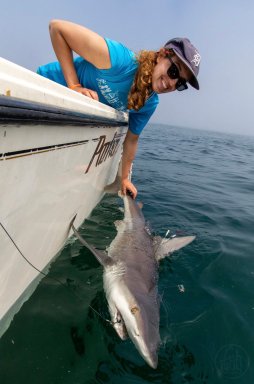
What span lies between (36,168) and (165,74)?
1.58 metres

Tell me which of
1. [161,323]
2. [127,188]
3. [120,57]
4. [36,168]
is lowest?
[161,323]

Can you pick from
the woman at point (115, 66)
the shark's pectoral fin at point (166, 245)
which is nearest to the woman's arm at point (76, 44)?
the woman at point (115, 66)

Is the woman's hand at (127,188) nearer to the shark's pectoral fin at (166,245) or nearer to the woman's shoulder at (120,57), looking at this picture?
the shark's pectoral fin at (166,245)

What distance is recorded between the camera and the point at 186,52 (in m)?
2.78

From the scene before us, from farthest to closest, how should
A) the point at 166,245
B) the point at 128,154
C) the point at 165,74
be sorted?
the point at 128,154, the point at 166,245, the point at 165,74

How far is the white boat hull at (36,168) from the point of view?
159 cm

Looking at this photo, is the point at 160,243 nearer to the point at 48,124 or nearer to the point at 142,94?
the point at 142,94

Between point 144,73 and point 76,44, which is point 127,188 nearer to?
point 144,73

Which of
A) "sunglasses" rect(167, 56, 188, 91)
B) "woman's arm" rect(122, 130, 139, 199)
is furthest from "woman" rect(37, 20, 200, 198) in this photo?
"woman's arm" rect(122, 130, 139, 199)

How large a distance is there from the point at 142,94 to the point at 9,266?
1987 millimetres

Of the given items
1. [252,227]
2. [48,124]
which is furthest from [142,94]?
[252,227]

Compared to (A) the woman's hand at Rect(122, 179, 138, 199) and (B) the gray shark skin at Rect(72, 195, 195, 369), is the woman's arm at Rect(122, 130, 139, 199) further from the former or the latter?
(B) the gray shark skin at Rect(72, 195, 195, 369)

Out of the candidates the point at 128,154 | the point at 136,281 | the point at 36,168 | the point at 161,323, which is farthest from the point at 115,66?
the point at 161,323

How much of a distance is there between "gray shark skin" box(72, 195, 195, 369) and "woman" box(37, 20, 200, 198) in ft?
4.46
